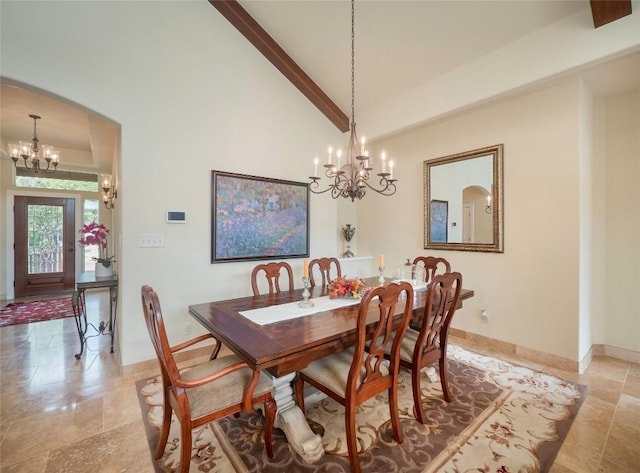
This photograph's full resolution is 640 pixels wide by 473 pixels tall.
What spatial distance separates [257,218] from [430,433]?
8.68 feet

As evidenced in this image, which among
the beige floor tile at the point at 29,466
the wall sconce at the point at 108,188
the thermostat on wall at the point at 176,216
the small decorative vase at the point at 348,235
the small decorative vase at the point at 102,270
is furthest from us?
the wall sconce at the point at 108,188

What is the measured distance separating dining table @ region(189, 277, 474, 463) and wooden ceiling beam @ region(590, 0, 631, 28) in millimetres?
2581

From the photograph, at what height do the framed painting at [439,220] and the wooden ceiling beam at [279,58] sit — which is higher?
the wooden ceiling beam at [279,58]

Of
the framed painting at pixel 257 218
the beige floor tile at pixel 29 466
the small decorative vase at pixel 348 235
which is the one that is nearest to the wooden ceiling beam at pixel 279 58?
the framed painting at pixel 257 218

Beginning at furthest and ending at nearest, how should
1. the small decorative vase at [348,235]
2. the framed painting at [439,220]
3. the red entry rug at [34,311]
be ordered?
the small decorative vase at [348,235]
the red entry rug at [34,311]
the framed painting at [439,220]

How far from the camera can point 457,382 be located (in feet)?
8.14

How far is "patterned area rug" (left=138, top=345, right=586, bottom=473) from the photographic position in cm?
160

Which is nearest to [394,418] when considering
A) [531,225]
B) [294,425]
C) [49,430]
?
[294,425]

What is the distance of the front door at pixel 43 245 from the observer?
5.59 metres

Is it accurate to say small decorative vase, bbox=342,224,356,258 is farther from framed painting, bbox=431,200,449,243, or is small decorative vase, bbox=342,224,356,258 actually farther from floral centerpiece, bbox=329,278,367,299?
floral centerpiece, bbox=329,278,367,299

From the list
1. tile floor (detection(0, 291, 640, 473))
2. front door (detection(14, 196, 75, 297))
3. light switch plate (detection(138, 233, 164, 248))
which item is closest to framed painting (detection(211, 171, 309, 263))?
light switch plate (detection(138, 233, 164, 248))

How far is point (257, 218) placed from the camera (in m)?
3.44

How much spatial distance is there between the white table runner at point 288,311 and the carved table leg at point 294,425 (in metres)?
0.38

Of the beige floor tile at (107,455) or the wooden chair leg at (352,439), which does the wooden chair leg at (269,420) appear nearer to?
the wooden chair leg at (352,439)
